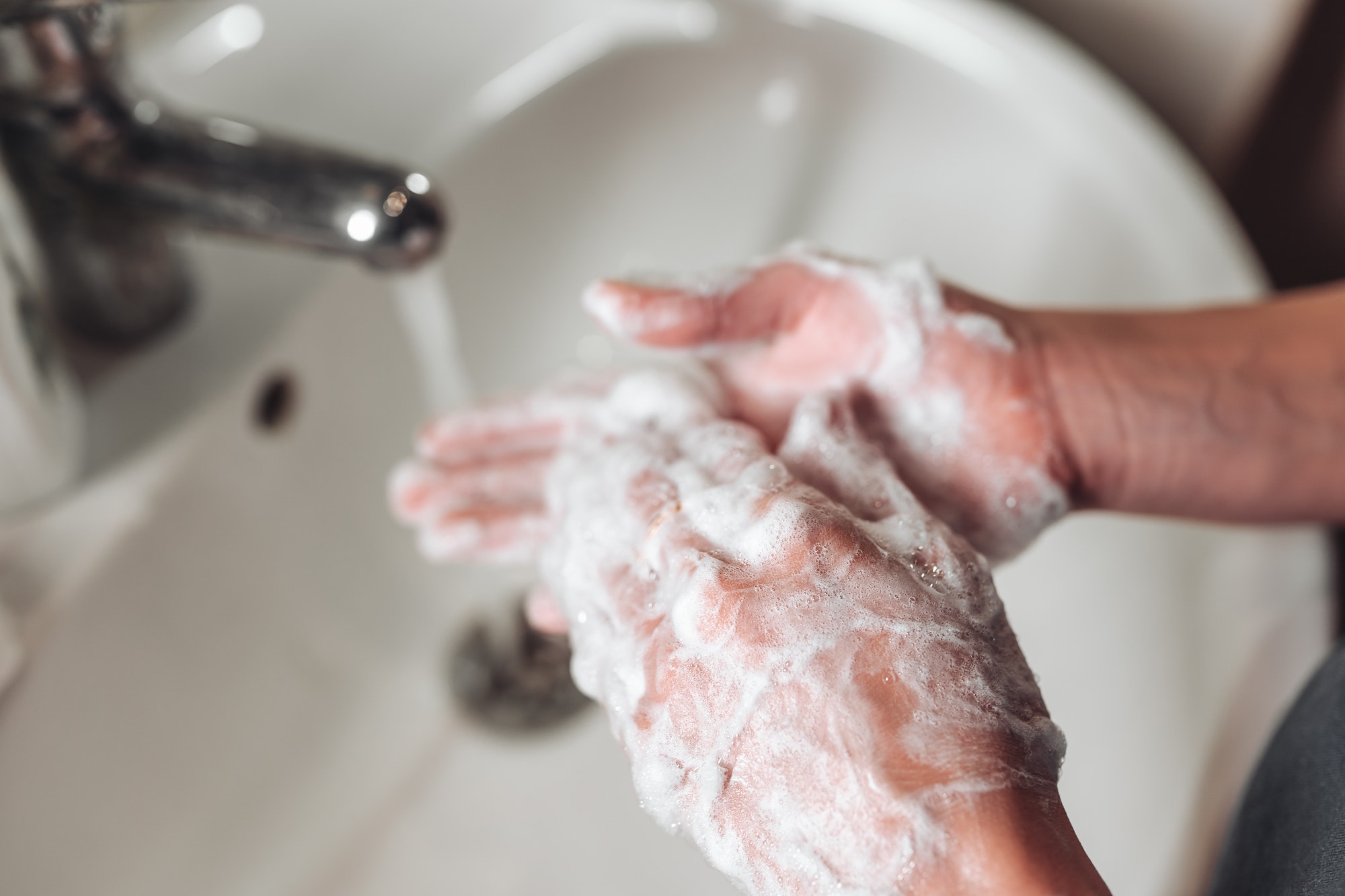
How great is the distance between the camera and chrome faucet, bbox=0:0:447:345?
Result: 0.43 meters

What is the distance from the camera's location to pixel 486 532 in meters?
0.47

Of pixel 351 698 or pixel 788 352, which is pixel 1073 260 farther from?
pixel 351 698

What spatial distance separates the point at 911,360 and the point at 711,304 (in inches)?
3.4

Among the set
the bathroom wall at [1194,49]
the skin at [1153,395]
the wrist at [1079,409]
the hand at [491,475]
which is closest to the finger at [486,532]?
the hand at [491,475]

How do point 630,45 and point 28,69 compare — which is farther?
point 630,45

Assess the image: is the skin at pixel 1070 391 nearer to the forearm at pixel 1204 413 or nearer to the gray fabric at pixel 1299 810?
the forearm at pixel 1204 413

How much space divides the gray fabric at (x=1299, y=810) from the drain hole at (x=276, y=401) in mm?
474

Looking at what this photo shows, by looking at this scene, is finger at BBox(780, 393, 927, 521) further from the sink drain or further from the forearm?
the sink drain

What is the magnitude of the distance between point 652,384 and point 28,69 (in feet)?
0.94

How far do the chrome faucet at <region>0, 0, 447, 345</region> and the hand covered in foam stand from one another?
0.37 ft

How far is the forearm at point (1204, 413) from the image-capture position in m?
0.43

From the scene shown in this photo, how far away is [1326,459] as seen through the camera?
1.43 feet

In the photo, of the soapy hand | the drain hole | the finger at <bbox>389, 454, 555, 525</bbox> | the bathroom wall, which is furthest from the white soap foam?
the bathroom wall

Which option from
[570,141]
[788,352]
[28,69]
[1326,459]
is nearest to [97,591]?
[28,69]
